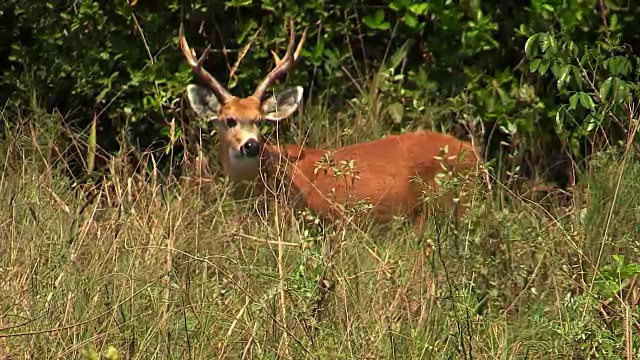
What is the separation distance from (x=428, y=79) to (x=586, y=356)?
3582 millimetres

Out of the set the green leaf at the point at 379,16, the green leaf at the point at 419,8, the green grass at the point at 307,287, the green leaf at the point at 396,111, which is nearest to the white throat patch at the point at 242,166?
the green leaf at the point at 396,111

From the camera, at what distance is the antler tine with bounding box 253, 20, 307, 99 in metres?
7.32

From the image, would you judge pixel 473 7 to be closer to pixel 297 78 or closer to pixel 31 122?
pixel 297 78

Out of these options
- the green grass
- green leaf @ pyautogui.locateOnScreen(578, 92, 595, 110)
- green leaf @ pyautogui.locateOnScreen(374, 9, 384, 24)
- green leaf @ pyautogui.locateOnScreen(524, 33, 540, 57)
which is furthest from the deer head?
green leaf @ pyautogui.locateOnScreen(578, 92, 595, 110)

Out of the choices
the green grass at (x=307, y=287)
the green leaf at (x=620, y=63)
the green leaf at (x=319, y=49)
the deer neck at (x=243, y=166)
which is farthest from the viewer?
the green leaf at (x=319, y=49)

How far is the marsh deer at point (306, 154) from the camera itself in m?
6.89

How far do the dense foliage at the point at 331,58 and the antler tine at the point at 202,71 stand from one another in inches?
6.7

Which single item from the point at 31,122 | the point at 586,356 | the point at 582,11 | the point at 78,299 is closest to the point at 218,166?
the point at 31,122

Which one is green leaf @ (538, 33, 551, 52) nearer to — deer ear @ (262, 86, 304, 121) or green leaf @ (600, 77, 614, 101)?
green leaf @ (600, 77, 614, 101)

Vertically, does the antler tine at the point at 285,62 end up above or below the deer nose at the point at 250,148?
above

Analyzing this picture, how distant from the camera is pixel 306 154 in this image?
7.22 meters

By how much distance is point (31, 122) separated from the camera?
6.91 m

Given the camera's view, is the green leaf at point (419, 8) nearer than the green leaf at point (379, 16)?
Yes

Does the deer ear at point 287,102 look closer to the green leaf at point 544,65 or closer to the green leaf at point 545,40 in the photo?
the green leaf at point 544,65
